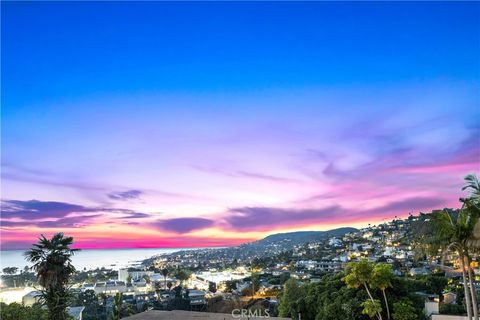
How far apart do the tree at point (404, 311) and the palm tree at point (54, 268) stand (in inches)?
882

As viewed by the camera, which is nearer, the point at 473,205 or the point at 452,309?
the point at 473,205

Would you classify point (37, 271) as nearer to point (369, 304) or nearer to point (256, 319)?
point (256, 319)

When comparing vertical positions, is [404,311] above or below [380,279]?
below

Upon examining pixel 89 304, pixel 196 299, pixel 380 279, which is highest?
pixel 380 279

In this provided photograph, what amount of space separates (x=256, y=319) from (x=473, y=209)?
11476 mm

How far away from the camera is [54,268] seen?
19.8 metres

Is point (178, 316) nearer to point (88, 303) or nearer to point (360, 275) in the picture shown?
point (360, 275)

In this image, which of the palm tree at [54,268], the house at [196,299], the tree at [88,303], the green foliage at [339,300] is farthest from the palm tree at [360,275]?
the tree at [88,303]

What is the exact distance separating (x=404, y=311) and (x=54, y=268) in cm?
2366

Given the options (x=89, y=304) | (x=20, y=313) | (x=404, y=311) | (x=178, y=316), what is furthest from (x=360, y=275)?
(x=89, y=304)

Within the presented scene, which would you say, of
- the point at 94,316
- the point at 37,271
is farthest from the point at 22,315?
the point at 94,316

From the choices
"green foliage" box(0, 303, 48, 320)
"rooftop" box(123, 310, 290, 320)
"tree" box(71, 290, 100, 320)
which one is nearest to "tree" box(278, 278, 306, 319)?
"rooftop" box(123, 310, 290, 320)

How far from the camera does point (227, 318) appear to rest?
2261 cm

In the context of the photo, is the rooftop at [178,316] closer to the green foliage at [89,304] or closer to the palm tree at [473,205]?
the palm tree at [473,205]
